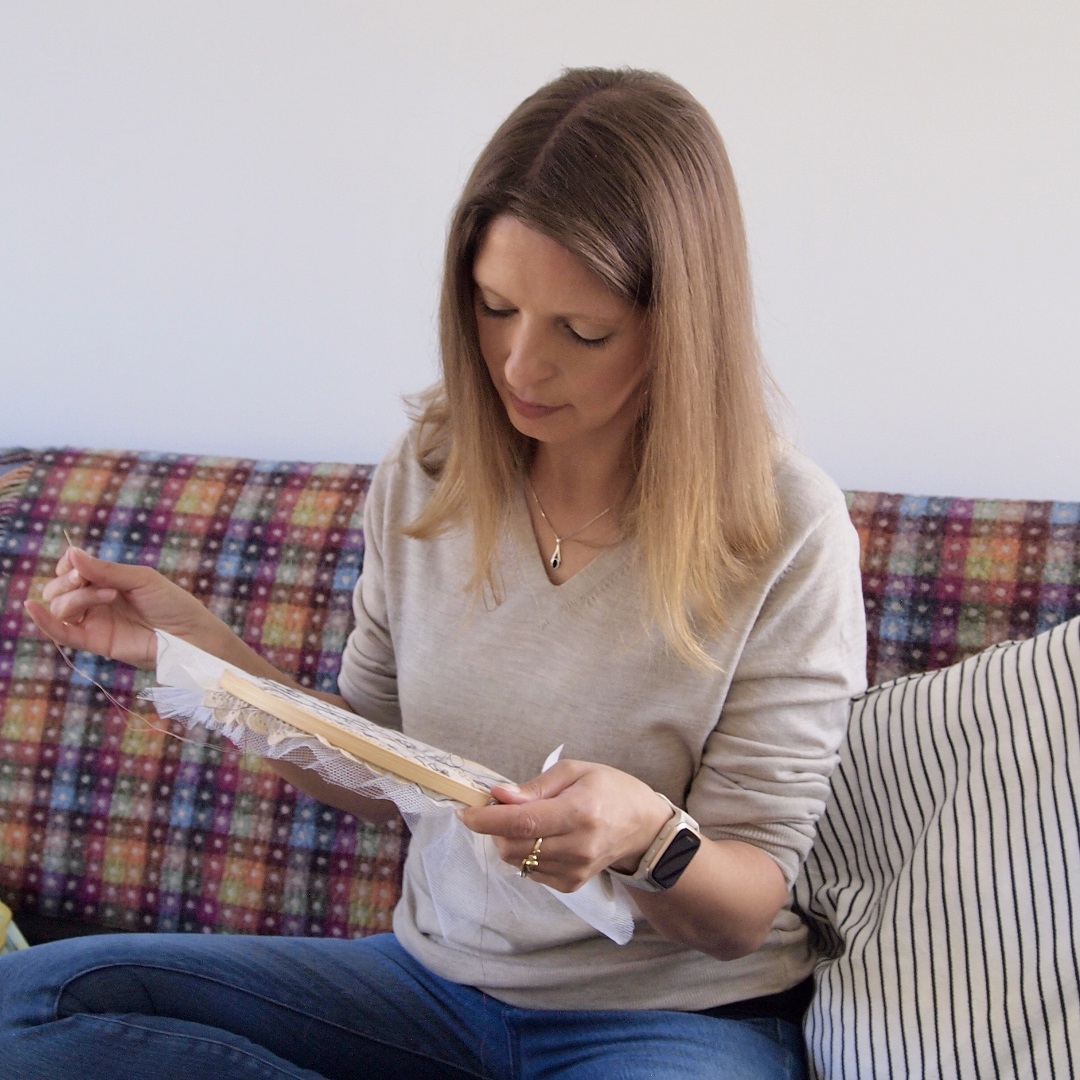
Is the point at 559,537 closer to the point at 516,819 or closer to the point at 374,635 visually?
the point at 374,635

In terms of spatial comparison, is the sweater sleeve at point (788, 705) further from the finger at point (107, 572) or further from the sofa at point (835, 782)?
the finger at point (107, 572)

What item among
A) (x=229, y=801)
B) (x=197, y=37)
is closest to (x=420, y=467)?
(x=229, y=801)

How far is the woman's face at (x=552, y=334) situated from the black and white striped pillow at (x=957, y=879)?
1.24 feet

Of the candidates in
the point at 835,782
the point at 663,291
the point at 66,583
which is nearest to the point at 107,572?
the point at 66,583

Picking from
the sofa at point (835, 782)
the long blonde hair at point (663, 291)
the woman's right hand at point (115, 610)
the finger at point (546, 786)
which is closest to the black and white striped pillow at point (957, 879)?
the sofa at point (835, 782)

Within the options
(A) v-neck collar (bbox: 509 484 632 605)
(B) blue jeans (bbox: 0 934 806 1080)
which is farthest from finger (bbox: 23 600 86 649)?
(A) v-neck collar (bbox: 509 484 632 605)

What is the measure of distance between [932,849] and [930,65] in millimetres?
827

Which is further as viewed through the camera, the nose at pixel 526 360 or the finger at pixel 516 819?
the nose at pixel 526 360

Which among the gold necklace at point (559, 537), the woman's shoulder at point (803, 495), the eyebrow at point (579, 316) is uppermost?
the eyebrow at point (579, 316)

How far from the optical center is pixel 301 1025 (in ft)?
3.14

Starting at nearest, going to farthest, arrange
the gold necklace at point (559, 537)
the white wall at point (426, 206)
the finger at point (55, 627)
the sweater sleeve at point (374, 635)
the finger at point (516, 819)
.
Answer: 1. the finger at point (516, 819)
2. the finger at point (55, 627)
3. the gold necklace at point (559, 537)
4. the sweater sleeve at point (374, 635)
5. the white wall at point (426, 206)

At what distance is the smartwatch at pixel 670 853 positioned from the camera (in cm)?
79

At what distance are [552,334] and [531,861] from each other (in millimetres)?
389

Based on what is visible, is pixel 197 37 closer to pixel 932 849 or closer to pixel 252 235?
pixel 252 235
